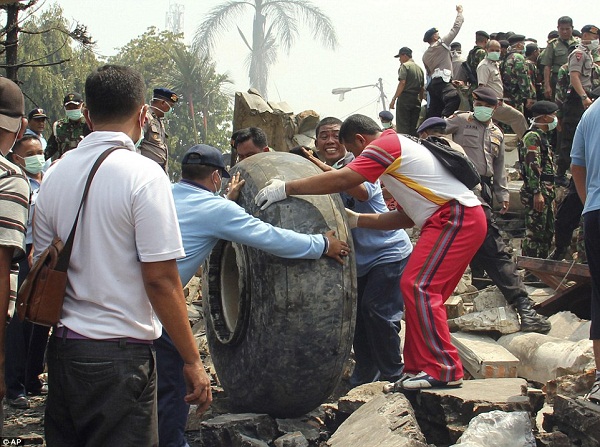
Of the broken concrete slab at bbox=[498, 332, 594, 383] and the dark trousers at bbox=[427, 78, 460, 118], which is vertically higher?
the dark trousers at bbox=[427, 78, 460, 118]

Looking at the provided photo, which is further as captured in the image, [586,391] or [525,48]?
[525,48]

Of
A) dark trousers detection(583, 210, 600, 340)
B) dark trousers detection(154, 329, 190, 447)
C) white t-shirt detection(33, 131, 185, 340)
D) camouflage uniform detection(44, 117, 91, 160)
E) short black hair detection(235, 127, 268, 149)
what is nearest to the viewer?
white t-shirt detection(33, 131, 185, 340)

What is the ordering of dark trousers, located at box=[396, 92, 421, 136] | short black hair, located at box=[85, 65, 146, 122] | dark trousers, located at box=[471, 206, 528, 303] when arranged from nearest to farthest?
short black hair, located at box=[85, 65, 146, 122], dark trousers, located at box=[471, 206, 528, 303], dark trousers, located at box=[396, 92, 421, 136]

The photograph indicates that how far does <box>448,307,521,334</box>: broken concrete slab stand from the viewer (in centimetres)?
704

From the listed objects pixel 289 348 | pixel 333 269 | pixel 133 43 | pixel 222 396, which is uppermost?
pixel 133 43

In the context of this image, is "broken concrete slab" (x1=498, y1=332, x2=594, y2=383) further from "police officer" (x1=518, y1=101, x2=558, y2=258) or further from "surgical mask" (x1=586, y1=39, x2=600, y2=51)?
"surgical mask" (x1=586, y1=39, x2=600, y2=51)

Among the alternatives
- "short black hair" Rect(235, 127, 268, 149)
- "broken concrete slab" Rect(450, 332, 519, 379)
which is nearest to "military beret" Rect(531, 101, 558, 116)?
"broken concrete slab" Rect(450, 332, 519, 379)

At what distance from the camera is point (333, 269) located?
4.49 m

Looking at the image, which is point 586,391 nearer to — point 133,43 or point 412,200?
point 412,200

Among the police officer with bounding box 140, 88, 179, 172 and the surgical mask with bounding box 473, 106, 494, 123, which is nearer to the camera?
the police officer with bounding box 140, 88, 179, 172

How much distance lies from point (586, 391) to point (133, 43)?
38.1m

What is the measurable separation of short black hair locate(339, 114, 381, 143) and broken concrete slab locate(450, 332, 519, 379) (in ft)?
6.57

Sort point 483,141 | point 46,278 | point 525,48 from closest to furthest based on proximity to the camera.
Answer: point 46,278, point 483,141, point 525,48

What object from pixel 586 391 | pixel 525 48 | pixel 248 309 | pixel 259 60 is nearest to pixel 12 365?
pixel 248 309
